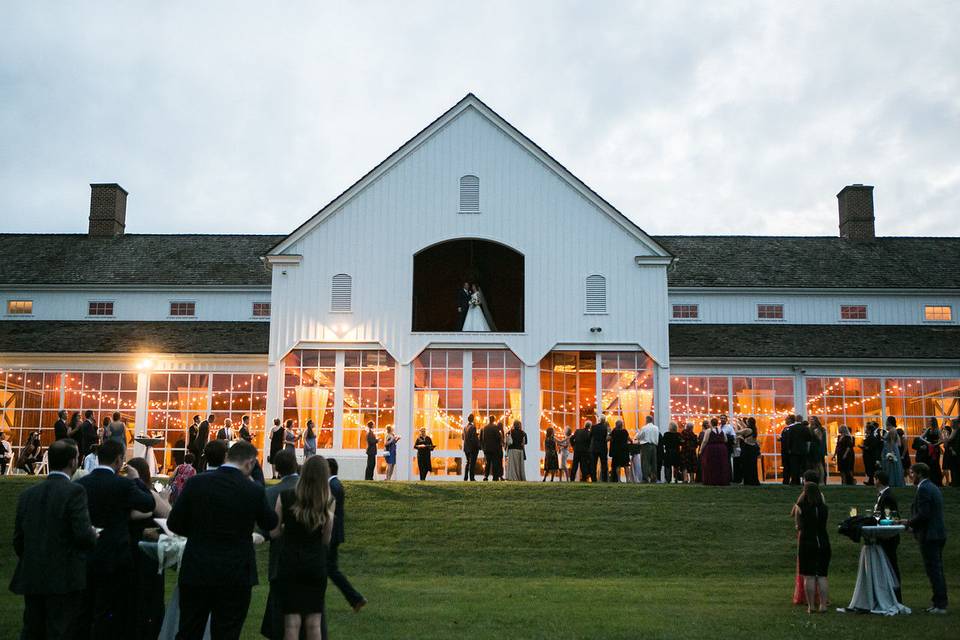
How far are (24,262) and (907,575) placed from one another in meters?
31.2

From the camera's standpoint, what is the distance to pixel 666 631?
11188 mm

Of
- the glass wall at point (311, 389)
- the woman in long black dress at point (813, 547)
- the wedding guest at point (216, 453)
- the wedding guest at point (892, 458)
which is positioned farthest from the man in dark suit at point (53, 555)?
the glass wall at point (311, 389)

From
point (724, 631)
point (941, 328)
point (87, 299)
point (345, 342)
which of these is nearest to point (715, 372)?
point (941, 328)

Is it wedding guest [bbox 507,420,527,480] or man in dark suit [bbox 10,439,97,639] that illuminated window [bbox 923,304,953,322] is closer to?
wedding guest [bbox 507,420,527,480]

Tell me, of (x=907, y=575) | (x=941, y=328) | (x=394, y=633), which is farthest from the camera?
(x=941, y=328)

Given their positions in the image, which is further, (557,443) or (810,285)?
(810,285)

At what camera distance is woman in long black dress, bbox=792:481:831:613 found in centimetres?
1288

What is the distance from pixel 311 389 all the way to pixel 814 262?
1875 cm

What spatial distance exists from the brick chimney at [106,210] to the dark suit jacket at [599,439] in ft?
75.9

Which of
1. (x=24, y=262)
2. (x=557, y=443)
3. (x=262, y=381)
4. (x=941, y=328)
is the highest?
(x=24, y=262)

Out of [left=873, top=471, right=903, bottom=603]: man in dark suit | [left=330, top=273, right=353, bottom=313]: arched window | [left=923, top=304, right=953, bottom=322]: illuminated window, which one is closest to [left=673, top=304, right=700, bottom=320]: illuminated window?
[left=923, top=304, right=953, bottom=322]: illuminated window

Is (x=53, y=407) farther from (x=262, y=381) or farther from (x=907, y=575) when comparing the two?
(x=907, y=575)

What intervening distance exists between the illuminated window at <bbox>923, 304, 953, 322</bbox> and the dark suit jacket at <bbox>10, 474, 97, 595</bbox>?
31.6m

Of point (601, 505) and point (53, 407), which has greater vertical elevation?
point (53, 407)
